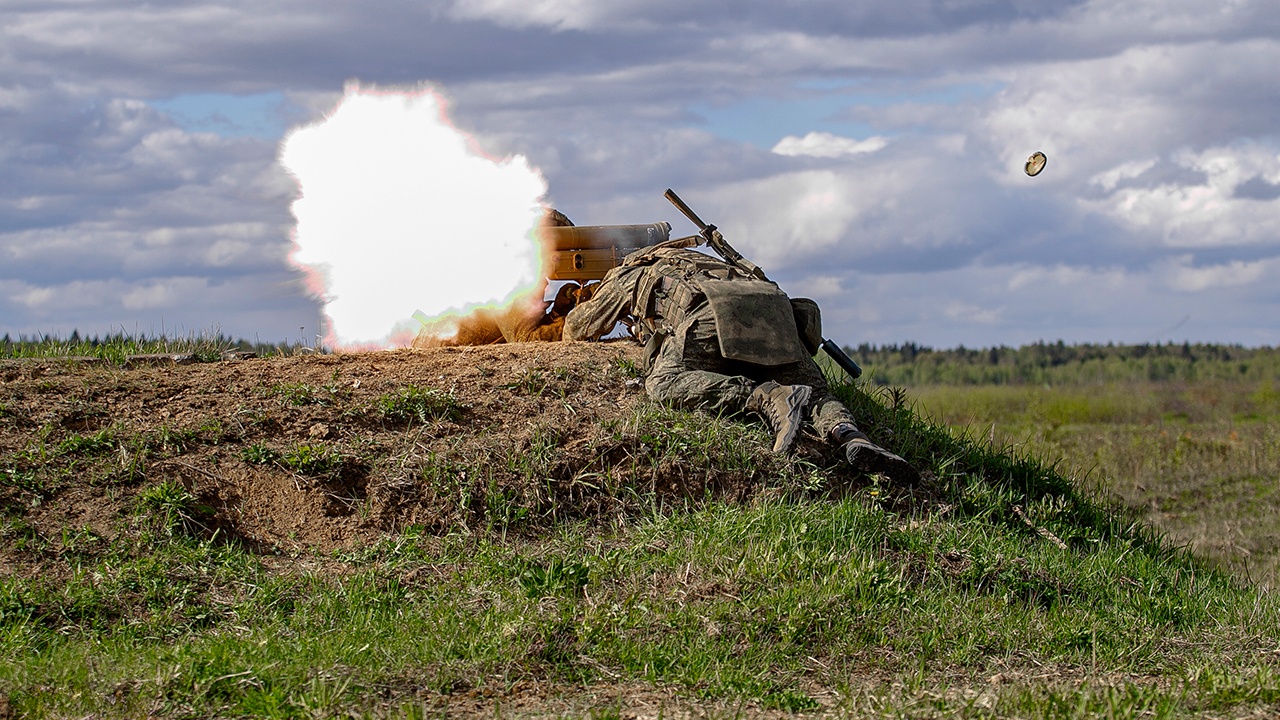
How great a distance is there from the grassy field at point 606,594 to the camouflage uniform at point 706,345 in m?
0.22

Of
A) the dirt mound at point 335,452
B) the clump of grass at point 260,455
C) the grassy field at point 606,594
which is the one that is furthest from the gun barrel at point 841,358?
the clump of grass at point 260,455

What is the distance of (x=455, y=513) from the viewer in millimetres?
7340

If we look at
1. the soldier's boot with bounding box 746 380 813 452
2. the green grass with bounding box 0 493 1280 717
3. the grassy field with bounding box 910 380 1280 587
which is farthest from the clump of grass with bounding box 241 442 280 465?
the grassy field with bounding box 910 380 1280 587

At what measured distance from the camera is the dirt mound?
24.0 feet

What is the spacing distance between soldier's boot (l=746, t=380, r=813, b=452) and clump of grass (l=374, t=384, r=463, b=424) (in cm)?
203

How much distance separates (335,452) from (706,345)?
2.68 m

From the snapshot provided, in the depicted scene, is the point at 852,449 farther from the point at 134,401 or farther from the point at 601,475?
the point at 134,401

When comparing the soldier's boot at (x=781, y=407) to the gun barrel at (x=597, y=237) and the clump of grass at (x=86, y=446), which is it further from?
the clump of grass at (x=86, y=446)

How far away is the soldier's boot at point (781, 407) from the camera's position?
25.9ft

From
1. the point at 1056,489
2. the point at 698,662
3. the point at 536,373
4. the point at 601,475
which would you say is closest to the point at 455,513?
the point at 601,475

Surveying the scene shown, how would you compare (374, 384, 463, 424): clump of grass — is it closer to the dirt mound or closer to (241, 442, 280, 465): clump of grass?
the dirt mound

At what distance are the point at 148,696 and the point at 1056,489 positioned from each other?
734 centimetres

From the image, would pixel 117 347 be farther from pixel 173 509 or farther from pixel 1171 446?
pixel 1171 446

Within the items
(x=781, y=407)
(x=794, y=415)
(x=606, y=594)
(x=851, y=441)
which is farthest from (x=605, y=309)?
(x=606, y=594)
